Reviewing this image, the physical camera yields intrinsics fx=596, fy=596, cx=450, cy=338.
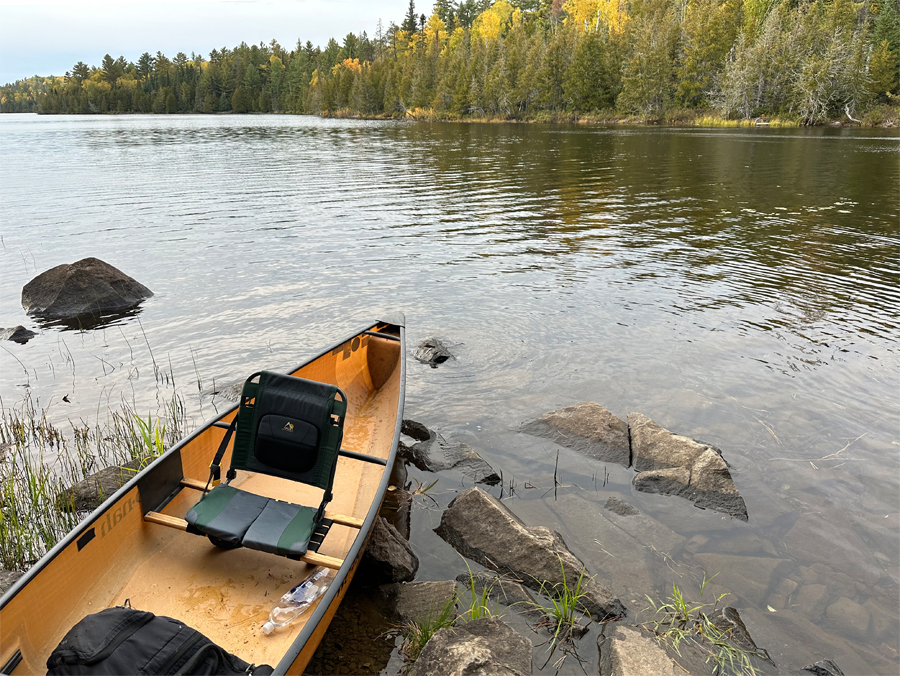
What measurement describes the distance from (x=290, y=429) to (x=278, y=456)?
32 cm

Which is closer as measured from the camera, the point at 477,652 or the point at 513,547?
the point at 477,652

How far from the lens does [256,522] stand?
5414mm

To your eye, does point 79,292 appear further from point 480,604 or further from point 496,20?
point 496,20

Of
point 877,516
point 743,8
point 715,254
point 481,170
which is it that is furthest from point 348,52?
point 877,516

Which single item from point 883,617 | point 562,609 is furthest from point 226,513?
point 883,617

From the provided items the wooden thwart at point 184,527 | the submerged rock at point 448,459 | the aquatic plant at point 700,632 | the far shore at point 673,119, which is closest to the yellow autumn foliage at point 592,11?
the far shore at point 673,119

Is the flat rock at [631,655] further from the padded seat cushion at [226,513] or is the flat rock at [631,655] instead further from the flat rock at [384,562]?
the padded seat cushion at [226,513]

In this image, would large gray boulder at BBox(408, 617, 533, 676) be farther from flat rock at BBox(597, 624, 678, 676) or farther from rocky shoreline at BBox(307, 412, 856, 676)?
flat rock at BBox(597, 624, 678, 676)

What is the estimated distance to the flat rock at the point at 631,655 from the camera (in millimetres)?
4578

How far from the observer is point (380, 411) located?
345 inches

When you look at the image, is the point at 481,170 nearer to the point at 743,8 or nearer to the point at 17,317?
the point at 17,317

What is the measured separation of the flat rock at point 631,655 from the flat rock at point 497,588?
80cm

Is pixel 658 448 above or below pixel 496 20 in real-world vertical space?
below

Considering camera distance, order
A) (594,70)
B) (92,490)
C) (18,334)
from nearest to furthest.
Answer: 1. (92,490)
2. (18,334)
3. (594,70)
